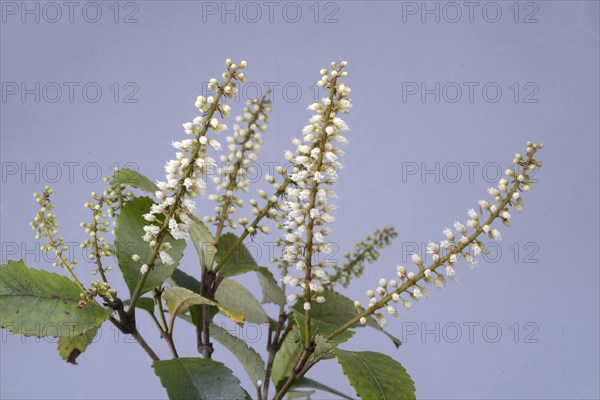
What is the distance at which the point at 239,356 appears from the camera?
1.21 metres

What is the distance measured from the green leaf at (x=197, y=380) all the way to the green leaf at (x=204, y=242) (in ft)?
0.63

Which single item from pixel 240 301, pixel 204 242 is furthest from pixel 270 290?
pixel 204 242

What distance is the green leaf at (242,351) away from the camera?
118 centimetres

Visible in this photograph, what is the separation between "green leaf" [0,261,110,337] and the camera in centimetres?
92

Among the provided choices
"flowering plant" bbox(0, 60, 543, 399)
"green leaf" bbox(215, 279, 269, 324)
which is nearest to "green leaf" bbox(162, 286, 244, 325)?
"flowering plant" bbox(0, 60, 543, 399)

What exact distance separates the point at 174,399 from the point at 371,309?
25 cm

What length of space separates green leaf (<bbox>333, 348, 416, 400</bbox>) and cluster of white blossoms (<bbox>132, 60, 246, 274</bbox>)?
25cm

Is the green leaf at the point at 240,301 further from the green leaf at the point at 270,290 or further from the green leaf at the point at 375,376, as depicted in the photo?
the green leaf at the point at 375,376

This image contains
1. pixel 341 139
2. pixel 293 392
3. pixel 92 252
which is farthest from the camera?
pixel 293 392

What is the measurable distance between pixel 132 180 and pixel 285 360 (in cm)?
40

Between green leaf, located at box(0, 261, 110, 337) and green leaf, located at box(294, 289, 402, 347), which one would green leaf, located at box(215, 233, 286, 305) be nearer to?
green leaf, located at box(294, 289, 402, 347)

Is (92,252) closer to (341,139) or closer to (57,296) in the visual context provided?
(57,296)

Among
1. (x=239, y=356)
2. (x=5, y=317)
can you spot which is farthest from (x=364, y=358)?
(x=5, y=317)

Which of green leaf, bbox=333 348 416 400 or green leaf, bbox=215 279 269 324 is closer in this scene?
green leaf, bbox=333 348 416 400
